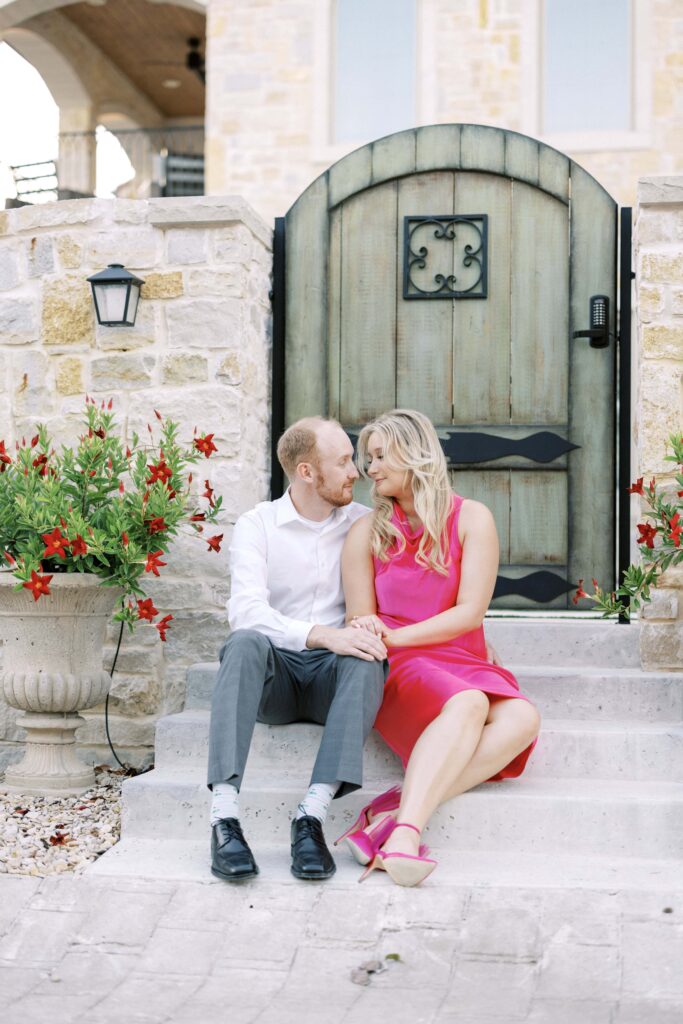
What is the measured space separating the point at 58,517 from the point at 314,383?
1.30 metres

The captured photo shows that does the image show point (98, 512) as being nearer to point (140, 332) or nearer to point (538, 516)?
point (140, 332)

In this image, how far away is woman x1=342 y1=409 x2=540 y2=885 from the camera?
3111mm

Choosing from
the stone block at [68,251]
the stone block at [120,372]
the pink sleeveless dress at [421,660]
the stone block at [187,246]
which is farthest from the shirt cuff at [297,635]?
the stone block at [68,251]

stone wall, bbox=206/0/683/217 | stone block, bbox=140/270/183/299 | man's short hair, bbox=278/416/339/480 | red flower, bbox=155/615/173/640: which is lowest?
red flower, bbox=155/615/173/640

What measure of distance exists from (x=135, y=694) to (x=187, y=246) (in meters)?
1.57

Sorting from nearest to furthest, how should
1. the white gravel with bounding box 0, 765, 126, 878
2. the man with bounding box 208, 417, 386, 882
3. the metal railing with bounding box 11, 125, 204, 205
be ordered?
the man with bounding box 208, 417, 386, 882 < the white gravel with bounding box 0, 765, 126, 878 < the metal railing with bounding box 11, 125, 204, 205

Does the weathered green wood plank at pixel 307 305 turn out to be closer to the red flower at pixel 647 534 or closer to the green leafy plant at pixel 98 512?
the green leafy plant at pixel 98 512

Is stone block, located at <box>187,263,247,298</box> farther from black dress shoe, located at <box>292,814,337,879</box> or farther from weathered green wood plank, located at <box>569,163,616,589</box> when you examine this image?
black dress shoe, located at <box>292,814,337,879</box>

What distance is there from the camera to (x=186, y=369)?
170 inches

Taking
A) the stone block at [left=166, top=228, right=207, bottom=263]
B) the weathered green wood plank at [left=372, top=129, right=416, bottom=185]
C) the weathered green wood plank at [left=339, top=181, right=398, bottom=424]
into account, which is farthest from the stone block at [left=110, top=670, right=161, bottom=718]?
the weathered green wood plank at [left=372, top=129, right=416, bottom=185]

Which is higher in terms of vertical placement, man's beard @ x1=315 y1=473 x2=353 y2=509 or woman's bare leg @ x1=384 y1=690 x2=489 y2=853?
man's beard @ x1=315 y1=473 x2=353 y2=509

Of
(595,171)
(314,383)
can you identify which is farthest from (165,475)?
(595,171)

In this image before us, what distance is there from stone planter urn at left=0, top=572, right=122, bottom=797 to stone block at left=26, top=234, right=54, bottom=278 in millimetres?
1225

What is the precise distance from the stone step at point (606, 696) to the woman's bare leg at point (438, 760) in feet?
2.37
